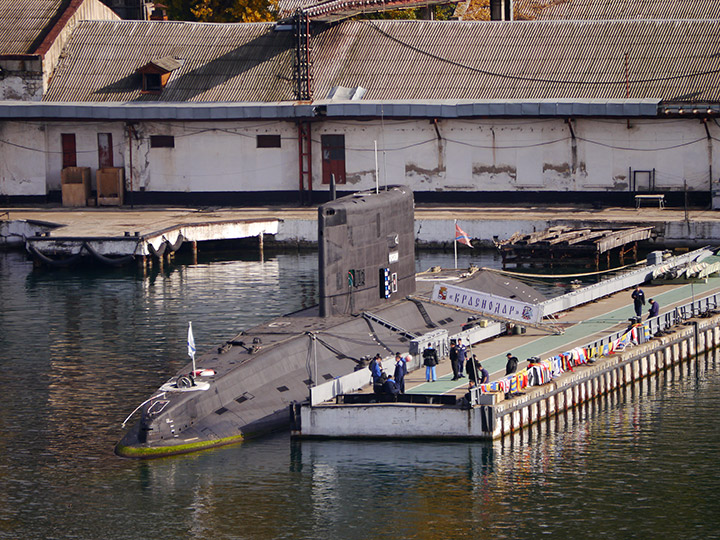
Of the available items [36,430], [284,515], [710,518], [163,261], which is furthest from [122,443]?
[163,261]

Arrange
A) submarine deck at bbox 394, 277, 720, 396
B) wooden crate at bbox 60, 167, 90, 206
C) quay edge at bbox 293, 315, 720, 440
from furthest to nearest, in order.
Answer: wooden crate at bbox 60, 167, 90, 206 < submarine deck at bbox 394, 277, 720, 396 < quay edge at bbox 293, 315, 720, 440

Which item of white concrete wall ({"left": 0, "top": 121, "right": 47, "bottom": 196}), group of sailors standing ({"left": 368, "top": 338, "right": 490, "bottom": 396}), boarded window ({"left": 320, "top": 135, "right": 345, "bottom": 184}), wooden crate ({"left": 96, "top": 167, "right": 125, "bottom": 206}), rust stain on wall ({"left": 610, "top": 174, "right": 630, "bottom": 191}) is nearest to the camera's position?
group of sailors standing ({"left": 368, "top": 338, "right": 490, "bottom": 396})

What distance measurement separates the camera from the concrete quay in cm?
6912

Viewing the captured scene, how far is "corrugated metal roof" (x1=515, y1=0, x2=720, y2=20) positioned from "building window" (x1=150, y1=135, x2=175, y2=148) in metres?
29.1

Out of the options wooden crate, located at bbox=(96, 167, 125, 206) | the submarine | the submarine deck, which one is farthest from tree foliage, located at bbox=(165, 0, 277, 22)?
the submarine

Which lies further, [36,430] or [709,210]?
[709,210]

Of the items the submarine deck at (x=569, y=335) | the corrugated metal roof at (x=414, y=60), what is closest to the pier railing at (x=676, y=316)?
the submarine deck at (x=569, y=335)

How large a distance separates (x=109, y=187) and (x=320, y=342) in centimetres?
4300

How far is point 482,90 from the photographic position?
76.8 meters

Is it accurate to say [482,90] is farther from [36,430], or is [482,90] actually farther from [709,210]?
[36,430]

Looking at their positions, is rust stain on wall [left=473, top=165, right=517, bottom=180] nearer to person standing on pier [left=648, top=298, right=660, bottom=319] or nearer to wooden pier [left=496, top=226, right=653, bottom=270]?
wooden pier [left=496, top=226, right=653, bottom=270]

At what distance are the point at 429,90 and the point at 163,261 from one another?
18.6 m

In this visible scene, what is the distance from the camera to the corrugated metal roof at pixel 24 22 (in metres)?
81.6

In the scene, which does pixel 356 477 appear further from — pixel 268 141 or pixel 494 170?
pixel 268 141
